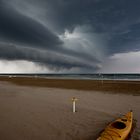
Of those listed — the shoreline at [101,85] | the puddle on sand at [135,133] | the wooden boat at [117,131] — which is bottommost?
the puddle on sand at [135,133]

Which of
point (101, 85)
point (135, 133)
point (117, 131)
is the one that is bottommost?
point (135, 133)

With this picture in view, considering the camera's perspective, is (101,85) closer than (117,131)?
No

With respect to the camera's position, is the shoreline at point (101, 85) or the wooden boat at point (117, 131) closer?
the wooden boat at point (117, 131)

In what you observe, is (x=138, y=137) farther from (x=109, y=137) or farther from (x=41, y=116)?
(x=41, y=116)

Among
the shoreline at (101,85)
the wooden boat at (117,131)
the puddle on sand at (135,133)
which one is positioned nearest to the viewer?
the wooden boat at (117,131)

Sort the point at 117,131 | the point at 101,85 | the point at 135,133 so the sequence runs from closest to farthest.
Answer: the point at 117,131
the point at 135,133
the point at 101,85

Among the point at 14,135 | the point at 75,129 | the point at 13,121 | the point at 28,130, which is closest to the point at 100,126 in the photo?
the point at 75,129

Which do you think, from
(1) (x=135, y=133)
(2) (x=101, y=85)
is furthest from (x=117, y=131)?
(2) (x=101, y=85)

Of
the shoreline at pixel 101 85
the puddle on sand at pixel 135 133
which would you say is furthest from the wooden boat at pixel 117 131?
the shoreline at pixel 101 85

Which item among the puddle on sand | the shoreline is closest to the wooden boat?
the puddle on sand

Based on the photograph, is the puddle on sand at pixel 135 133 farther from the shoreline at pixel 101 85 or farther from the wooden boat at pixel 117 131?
the shoreline at pixel 101 85

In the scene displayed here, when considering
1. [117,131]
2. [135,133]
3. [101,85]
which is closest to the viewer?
[117,131]

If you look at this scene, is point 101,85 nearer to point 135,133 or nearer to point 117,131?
point 135,133

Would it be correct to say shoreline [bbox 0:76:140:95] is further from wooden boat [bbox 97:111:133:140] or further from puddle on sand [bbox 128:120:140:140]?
wooden boat [bbox 97:111:133:140]
